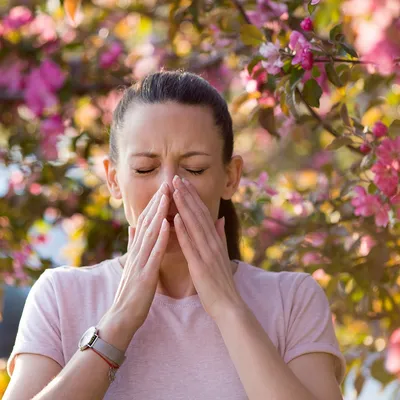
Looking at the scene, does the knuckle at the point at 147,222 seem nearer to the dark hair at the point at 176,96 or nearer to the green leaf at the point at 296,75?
the dark hair at the point at 176,96

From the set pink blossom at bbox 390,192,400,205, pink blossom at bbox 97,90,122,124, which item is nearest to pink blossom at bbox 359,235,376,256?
pink blossom at bbox 390,192,400,205

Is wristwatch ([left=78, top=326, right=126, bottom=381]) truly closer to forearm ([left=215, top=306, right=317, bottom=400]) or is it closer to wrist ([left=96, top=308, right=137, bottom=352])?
wrist ([left=96, top=308, right=137, bottom=352])

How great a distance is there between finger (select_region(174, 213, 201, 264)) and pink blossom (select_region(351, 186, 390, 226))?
0.58 m

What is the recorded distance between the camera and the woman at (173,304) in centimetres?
185

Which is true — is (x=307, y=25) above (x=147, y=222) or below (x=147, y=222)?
above

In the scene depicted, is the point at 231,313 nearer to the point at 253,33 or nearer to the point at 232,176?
the point at 232,176

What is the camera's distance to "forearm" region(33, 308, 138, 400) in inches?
69.4

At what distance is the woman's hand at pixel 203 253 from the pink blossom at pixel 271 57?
0.43m

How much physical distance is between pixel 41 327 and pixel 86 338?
0.20m

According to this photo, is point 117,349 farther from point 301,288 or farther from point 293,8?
point 293,8

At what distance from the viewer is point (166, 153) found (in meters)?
2.01

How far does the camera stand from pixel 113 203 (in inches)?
136

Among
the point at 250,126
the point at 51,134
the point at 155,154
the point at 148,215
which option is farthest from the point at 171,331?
the point at 51,134

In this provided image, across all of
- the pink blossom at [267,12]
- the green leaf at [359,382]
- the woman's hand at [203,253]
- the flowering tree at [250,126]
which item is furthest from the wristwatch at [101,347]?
the pink blossom at [267,12]
